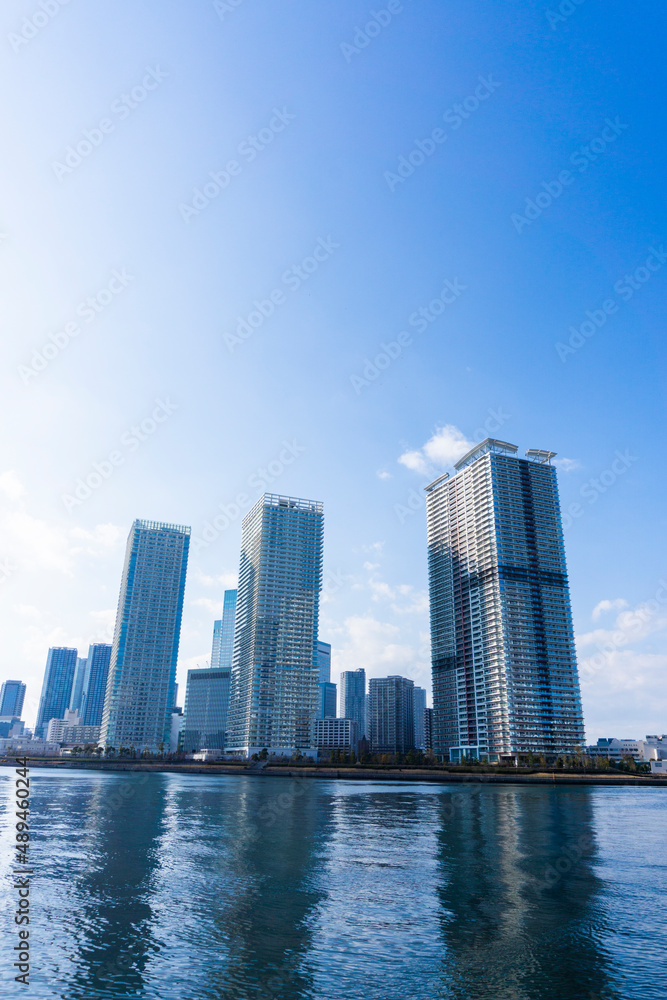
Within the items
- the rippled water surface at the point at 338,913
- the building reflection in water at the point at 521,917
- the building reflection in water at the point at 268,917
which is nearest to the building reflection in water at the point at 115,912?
the rippled water surface at the point at 338,913

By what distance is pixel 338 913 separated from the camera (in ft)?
124

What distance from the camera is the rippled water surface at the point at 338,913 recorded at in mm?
28000

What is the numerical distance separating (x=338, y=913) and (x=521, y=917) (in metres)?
10.7

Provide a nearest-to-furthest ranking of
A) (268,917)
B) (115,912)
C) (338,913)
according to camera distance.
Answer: (268,917) < (115,912) < (338,913)

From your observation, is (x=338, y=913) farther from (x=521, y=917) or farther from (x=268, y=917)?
(x=521, y=917)

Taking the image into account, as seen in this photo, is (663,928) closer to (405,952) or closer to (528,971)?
(528,971)

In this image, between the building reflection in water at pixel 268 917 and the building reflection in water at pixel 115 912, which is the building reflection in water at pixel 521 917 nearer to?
the building reflection in water at pixel 268 917

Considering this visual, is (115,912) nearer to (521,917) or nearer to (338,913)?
(338,913)

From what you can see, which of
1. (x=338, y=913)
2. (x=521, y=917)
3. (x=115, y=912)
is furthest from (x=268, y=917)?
(x=521, y=917)

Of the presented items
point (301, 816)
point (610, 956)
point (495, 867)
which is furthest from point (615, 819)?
point (610, 956)

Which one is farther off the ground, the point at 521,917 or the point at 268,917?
the point at 521,917

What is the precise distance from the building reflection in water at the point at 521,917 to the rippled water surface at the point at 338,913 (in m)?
0.13

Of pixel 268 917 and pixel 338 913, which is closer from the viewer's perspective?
pixel 268 917

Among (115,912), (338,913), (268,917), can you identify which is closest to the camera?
(268,917)
